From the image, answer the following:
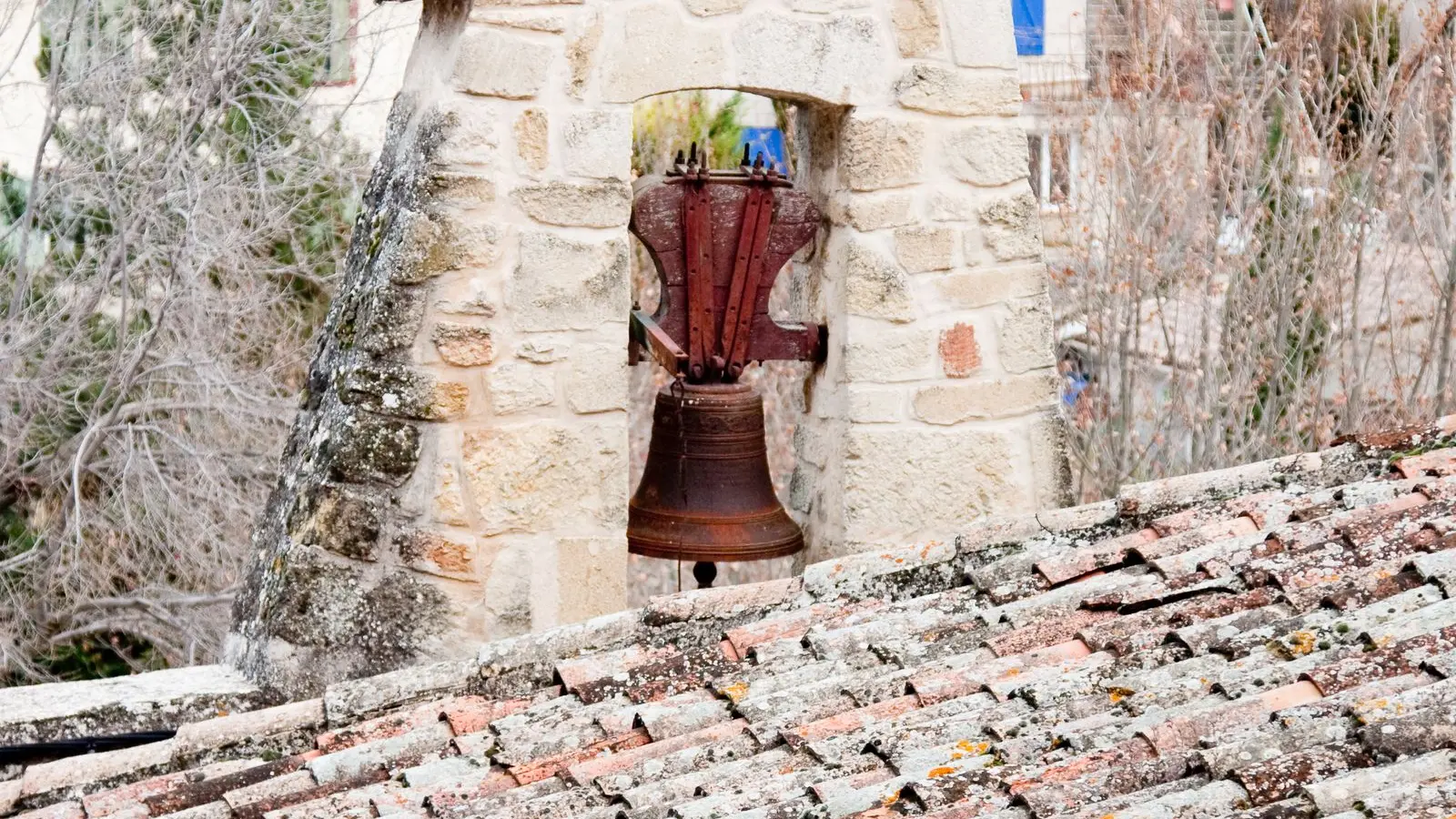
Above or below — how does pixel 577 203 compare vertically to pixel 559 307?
above

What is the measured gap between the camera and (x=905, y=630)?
260 centimetres

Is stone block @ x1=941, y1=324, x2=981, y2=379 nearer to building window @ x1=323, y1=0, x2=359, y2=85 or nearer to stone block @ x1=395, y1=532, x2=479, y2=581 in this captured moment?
stone block @ x1=395, y1=532, x2=479, y2=581

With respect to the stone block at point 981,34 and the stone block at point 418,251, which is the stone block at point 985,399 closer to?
the stone block at point 981,34

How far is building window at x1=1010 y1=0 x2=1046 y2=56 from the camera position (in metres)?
11.3

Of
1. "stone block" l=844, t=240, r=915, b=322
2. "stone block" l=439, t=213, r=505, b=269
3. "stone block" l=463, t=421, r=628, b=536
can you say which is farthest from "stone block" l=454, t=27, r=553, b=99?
"stone block" l=844, t=240, r=915, b=322

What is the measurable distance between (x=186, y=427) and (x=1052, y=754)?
799 centimetres

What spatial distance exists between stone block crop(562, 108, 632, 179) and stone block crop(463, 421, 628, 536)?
480 millimetres

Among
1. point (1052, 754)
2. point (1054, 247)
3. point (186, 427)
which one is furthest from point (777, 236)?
point (186, 427)

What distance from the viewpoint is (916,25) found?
3334 mm

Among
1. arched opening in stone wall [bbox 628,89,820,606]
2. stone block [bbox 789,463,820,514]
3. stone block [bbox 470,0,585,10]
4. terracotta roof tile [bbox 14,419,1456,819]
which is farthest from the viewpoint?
arched opening in stone wall [bbox 628,89,820,606]

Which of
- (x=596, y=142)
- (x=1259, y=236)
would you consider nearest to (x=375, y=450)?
(x=596, y=142)

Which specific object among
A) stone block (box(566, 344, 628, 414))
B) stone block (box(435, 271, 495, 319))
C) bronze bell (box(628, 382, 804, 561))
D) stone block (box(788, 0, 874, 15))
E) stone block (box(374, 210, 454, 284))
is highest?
stone block (box(788, 0, 874, 15))

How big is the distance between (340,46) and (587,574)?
25.5ft

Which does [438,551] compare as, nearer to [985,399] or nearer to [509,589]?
[509,589]
